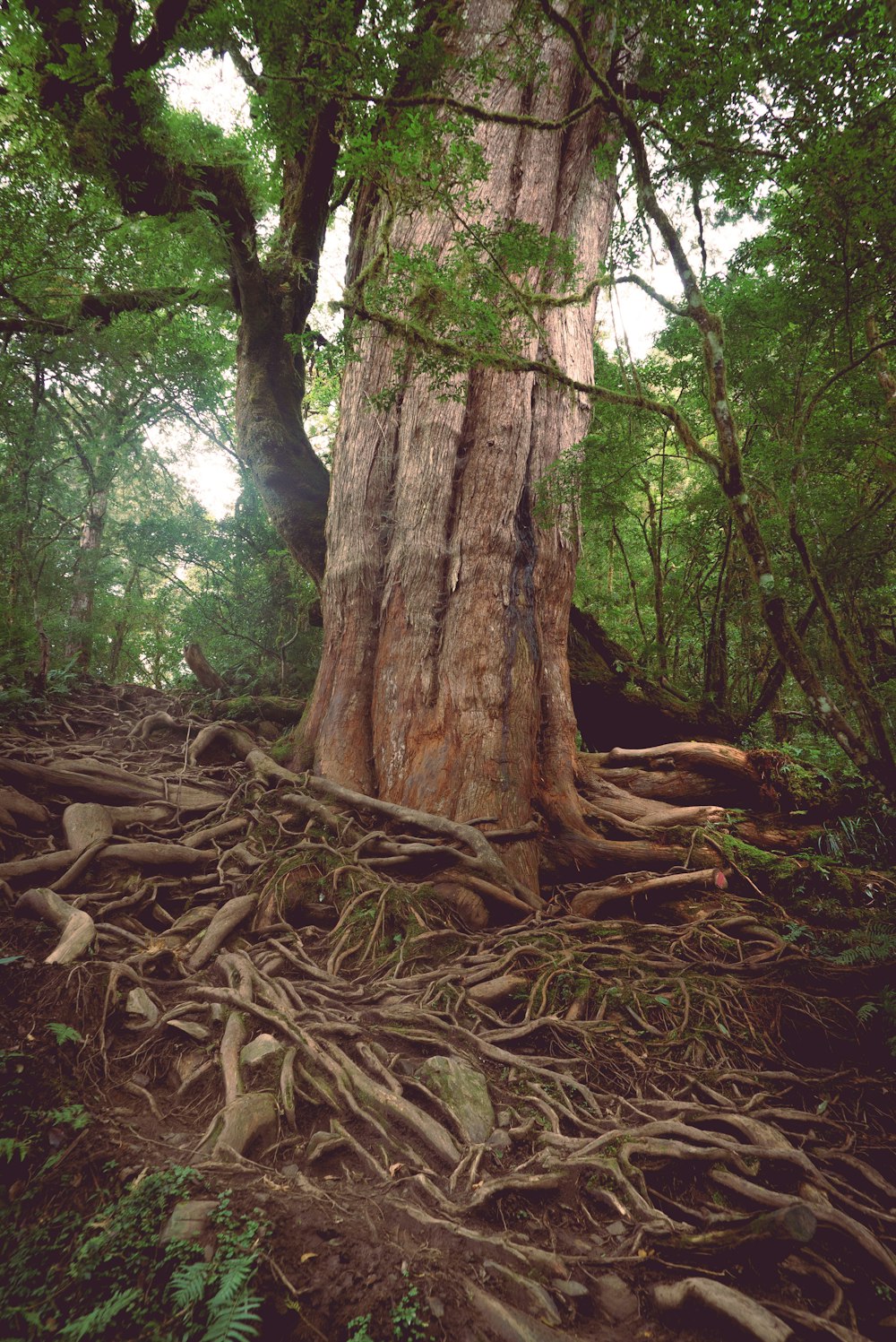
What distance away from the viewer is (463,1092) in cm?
204

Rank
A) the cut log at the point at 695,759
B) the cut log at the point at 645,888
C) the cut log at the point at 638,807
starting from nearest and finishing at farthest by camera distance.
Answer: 1. the cut log at the point at 645,888
2. the cut log at the point at 638,807
3. the cut log at the point at 695,759

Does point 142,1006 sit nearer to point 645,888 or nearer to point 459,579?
point 645,888

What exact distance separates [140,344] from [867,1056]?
951cm

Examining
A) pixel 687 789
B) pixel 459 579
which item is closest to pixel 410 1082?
pixel 459 579

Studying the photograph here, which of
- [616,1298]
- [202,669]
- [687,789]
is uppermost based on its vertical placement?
[202,669]

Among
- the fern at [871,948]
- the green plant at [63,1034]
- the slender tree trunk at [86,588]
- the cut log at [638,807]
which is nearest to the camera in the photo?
the green plant at [63,1034]

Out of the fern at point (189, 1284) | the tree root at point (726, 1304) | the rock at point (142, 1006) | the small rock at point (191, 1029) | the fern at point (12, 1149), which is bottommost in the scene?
the tree root at point (726, 1304)

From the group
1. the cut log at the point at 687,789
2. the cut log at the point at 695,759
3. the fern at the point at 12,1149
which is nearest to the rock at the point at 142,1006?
the fern at the point at 12,1149

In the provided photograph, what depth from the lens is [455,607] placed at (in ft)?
14.0

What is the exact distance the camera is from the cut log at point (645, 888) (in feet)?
12.0

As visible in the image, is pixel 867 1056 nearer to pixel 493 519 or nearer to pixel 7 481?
pixel 493 519

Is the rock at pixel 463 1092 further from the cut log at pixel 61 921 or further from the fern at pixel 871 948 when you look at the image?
the fern at pixel 871 948

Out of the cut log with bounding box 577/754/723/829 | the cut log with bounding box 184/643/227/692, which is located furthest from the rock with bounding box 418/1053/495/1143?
the cut log with bounding box 184/643/227/692

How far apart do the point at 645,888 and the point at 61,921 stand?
310cm
